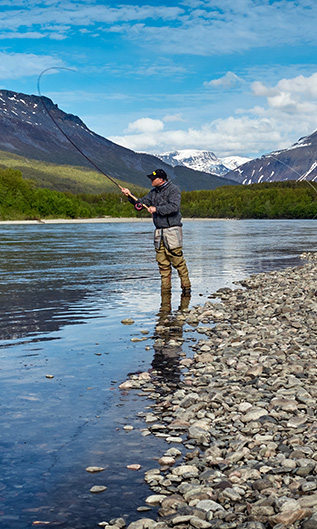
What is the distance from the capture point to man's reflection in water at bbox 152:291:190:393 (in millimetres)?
7562

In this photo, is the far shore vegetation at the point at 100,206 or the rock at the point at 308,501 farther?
the far shore vegetation at the point at 100,206

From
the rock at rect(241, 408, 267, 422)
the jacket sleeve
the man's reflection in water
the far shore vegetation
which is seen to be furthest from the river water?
the far shore vegetation

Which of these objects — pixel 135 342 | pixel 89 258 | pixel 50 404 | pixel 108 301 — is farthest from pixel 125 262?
pixel 50 404

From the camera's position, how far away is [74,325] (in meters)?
11.3

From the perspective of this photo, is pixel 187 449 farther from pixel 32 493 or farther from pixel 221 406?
pixel 32 493

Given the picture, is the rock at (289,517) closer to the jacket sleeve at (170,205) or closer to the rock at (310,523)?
the rock at (310,523)

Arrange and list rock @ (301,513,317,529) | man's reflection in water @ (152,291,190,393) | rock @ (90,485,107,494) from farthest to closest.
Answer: man's reflection in water @ (152,291,190,393)
rock @ (90,485,107,494)
rock @ (301,513,317,529)

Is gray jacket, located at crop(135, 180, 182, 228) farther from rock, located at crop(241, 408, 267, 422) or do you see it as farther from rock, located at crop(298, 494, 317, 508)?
rock, located at crop(298, 494, 317, 508)

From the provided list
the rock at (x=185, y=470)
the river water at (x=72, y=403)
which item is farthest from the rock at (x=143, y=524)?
the rock at (x=185, y=470)

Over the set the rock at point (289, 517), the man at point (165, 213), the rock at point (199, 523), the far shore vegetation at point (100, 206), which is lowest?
the rock at point (199, 523)

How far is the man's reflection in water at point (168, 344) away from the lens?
298 inches

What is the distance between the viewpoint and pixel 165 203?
1338 cm

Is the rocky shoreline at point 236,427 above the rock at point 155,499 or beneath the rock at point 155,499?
above

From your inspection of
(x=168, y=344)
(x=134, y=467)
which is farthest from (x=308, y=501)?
(x=168, y=344)
